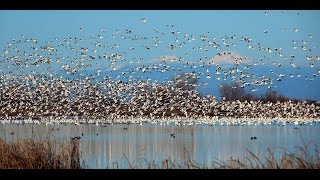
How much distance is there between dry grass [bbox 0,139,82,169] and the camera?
630 centimetres

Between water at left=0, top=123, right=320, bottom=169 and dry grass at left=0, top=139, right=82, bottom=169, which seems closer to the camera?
Answer: dry grass at left=0, top=139, right=82, bottom=169

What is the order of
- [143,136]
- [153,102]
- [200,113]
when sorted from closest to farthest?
[143,136] < [153,102] < [200,113]


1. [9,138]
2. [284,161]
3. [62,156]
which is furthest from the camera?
[9,138]

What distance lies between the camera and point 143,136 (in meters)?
24.6

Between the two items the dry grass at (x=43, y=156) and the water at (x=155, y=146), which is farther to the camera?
the water at (x=155, y=146)

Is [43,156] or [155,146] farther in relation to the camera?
[155,146]

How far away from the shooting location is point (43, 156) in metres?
6.30

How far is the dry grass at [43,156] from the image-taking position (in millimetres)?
6301

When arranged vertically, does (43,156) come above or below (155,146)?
above
